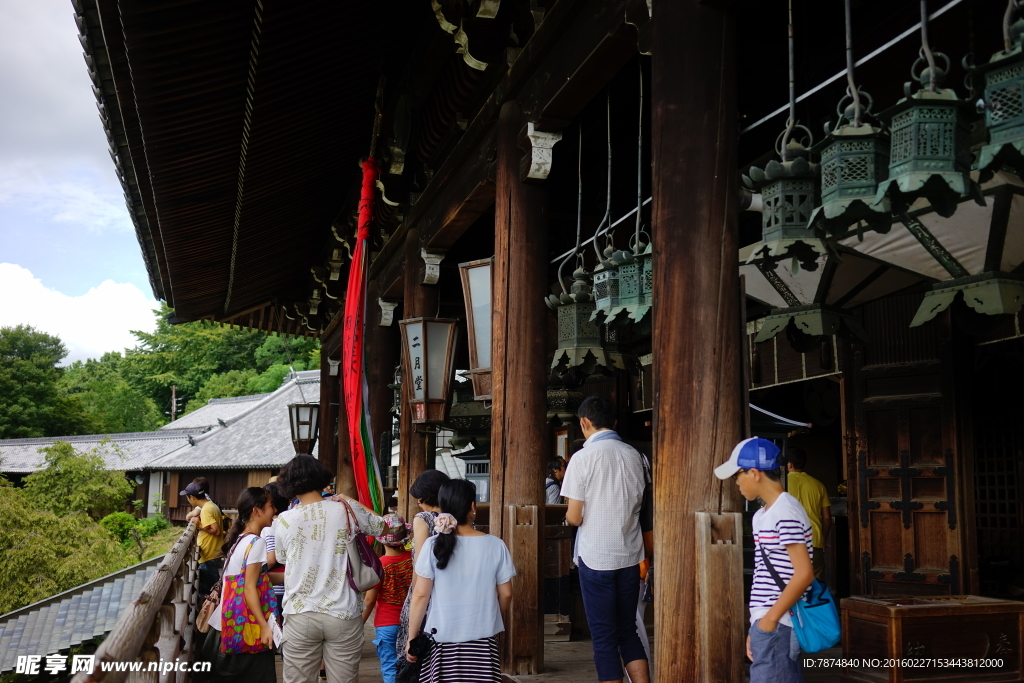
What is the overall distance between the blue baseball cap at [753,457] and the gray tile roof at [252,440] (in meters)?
29.7

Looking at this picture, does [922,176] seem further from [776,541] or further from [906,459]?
[906,459]

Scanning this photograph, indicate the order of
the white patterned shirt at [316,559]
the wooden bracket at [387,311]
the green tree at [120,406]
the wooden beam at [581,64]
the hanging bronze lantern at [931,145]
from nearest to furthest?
the hanging bronze lantern at [931,145], the white patterned shirt at [316,559], the wooden beam at [581,64], the wooden bracket at [387,311], the green tree at [120,406]

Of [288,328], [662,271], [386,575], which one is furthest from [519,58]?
[288,328]

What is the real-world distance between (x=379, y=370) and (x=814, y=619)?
332 inches

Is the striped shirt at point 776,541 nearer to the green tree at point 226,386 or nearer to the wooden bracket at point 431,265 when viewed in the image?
the wooden bracket at point 431,265

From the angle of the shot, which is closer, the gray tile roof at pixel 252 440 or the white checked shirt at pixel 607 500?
the white checked shirt at pixel 607 500

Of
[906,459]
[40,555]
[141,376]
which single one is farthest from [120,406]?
[906,459]

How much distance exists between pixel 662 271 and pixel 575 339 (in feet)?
5.99

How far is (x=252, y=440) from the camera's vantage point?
116 ft

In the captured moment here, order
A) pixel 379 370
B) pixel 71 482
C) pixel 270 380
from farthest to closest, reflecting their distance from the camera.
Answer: pixel 270 380, pixel 71 482, pixel 379 370

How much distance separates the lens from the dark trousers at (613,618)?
4.18m

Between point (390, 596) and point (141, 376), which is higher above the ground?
point (141, 376)

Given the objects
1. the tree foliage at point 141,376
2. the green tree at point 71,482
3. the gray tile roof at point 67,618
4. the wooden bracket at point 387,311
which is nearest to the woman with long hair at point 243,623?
the wooden bracket at point 387,311

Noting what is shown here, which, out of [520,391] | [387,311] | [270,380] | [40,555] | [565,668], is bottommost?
[40,555]
